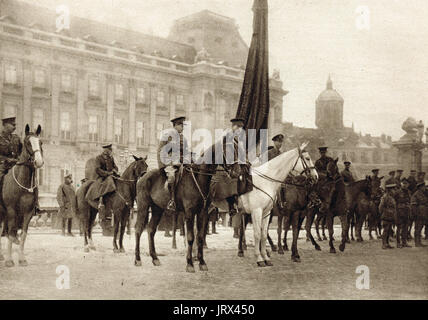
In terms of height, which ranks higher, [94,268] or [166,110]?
[166,110]

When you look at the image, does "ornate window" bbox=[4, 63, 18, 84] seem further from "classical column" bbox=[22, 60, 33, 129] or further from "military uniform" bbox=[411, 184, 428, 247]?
"military uniform" bbox=[411, 184, 428, 247]

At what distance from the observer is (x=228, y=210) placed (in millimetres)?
9211

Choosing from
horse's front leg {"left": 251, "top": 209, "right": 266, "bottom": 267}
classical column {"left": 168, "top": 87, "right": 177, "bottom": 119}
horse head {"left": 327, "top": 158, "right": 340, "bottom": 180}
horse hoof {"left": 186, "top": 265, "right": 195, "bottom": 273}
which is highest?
classical column {"left": 168, "top": 87, "right": 177, "bottom": 119}

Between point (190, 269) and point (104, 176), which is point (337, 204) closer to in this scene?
point (190, 269)

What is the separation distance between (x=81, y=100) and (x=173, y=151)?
15795mm

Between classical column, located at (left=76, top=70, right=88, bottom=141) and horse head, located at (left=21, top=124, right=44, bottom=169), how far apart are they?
1332 centimetres

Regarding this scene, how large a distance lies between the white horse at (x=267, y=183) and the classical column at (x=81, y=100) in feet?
46.3

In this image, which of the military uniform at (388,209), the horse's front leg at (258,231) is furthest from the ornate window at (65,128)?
the military uniform at (388,209)

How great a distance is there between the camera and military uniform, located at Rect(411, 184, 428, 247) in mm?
12375

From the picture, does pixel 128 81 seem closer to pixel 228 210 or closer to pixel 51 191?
pixel 51 191

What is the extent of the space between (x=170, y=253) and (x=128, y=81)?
1433 centimetres

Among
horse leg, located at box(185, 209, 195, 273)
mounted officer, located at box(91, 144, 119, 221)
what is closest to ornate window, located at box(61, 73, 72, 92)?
mounted officer, located at box(91, 144, 119, 221)

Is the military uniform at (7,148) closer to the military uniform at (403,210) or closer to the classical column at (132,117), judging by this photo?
the military uniform at (403,210)
